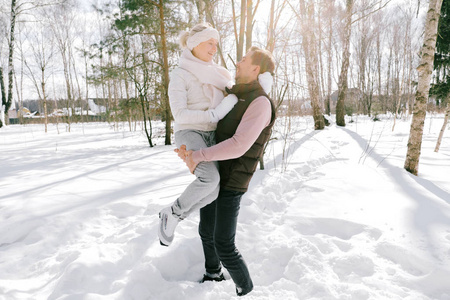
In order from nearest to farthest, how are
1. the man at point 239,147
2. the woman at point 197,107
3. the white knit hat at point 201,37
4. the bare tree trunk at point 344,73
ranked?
the man at point 239,147 → the woman at point 197,107 → the white knit hat at point 201,37 → the bare tree trunk at point 344,73

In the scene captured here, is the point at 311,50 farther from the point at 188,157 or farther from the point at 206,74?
the point at 188,157

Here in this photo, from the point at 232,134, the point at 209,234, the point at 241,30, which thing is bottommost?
the point at 209,234

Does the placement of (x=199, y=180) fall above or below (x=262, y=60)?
below

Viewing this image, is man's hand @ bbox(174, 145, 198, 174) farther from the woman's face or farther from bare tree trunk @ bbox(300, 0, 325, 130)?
bare tree trunk @ bbox(300, 0, 325, 130)

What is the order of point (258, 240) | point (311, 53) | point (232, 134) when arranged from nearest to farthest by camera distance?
point (232, 134) < point (258, 240) < point (311, 53)

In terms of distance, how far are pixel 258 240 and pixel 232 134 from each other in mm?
1486

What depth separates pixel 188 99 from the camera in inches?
65.0

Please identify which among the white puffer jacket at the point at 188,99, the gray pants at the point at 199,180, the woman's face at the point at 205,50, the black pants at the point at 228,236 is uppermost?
the woman's face at the point at 205,50

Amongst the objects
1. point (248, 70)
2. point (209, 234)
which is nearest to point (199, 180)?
point (209, 234)

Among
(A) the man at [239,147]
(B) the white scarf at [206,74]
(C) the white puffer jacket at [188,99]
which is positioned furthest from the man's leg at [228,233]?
(B) the white scarf at [206,74]

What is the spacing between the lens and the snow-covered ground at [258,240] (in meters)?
1.87

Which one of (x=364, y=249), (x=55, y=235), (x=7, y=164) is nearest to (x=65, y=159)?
(x=7, y=164)

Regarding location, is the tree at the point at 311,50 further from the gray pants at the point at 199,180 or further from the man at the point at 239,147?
the gray pants at the point at 199,180

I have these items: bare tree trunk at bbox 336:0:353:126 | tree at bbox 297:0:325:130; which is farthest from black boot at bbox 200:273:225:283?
bare tree trunk at bbox 336:0:353:126
